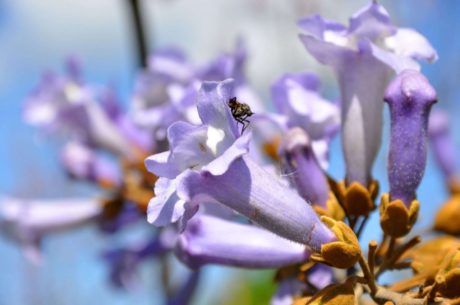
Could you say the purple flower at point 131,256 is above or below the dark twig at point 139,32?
below

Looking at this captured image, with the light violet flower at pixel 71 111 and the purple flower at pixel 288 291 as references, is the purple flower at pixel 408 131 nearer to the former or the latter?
the purple flower at pixel 288 291

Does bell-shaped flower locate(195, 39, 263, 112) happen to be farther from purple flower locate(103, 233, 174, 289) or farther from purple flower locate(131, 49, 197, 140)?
purple flower locate(103, 233, 174, 289)

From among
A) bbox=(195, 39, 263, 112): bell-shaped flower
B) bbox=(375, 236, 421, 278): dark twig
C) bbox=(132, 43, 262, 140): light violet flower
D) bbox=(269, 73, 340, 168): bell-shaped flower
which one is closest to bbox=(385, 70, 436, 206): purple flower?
bbox=(375, 236, 421, 278): dark twig

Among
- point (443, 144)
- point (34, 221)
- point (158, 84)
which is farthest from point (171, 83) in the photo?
point (443, 144)

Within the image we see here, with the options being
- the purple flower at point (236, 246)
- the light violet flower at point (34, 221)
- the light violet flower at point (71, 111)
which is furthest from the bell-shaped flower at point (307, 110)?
the light violet flower at point (34, 221)

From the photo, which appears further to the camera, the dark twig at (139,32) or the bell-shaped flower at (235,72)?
the dark twig at (139,32)

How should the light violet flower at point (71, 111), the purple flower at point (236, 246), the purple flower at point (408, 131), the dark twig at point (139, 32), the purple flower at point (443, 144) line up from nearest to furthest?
the purple flower at point (408, 131), the purple flower at point (236, 246), the dark twig at point (139, 32), the light violet flower at point (71, 111), the purple flower at point (443, 144)

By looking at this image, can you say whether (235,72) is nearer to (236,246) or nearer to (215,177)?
(236,246)
